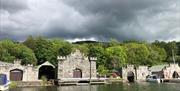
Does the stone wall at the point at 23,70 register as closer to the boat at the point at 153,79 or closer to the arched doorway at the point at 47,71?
the arched doorway at the point at 47,71

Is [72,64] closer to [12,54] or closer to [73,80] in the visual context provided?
[73,80]

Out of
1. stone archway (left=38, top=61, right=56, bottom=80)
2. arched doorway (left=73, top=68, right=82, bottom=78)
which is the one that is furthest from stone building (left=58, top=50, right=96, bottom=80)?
stone archway (left=38, top=61, right=56, bottom=80)

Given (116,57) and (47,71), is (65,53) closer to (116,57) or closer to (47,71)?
(116,57)

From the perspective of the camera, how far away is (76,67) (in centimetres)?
6706

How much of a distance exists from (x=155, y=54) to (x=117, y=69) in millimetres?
34358

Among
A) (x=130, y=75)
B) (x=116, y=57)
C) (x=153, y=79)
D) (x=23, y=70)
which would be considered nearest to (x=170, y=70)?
(x=153, y=79)

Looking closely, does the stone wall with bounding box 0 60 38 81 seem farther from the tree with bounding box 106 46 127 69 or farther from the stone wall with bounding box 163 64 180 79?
the stone wall with bounding box 163 64 180 79

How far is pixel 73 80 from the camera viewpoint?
63.8 m

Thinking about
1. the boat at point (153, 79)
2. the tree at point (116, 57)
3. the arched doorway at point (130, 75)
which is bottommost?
the boat at point (153, 79)

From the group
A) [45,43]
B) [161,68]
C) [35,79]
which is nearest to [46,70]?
[35,79]

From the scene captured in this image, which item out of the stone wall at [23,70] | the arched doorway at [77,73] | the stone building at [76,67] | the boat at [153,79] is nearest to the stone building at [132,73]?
the boat at [153,79]

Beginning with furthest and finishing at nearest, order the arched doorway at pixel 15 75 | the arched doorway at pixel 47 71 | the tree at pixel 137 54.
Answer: the tree at pixel 137 54 → the arched doorway at pixel 47 71 → the arched doorway at pixel 15 75

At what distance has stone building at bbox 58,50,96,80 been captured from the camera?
216ft

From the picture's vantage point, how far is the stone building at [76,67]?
65938 millimetres
